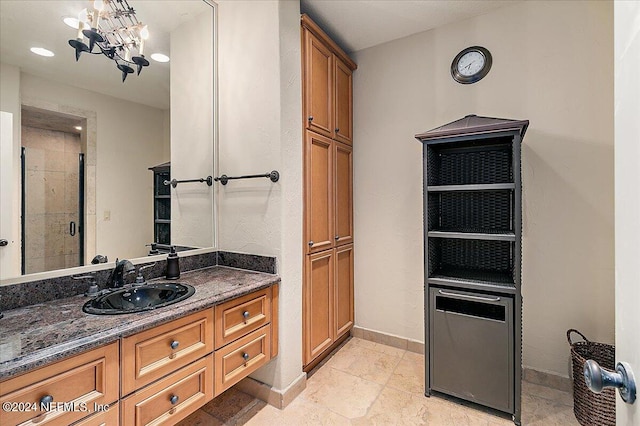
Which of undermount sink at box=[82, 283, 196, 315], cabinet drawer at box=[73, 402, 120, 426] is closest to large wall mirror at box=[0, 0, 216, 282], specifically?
undermount sink at box=[82, 283, 196, 315]

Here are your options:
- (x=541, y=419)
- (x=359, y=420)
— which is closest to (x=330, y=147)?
(x=359, y=420)

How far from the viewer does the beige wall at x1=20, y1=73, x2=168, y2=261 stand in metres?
1.64

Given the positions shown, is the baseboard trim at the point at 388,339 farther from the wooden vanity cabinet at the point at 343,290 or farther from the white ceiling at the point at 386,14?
the white ceiling at the point at 386,14

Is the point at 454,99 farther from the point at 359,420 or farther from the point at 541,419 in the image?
the point at 359,420

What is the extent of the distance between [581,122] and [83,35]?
10.0 feet

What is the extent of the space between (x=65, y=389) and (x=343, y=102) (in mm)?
2543

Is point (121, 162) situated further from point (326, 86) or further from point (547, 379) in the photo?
point (547, 379)

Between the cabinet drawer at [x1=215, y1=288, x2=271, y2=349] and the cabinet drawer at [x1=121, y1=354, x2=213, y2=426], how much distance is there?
5.1 inches

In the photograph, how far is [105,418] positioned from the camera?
108 centimetres

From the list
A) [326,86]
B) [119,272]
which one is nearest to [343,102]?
[326,86]

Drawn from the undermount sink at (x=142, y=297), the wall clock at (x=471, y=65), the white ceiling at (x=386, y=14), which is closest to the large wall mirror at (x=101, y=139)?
the undermount sink at (x=142, y=297)

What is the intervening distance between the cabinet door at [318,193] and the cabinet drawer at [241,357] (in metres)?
0.69

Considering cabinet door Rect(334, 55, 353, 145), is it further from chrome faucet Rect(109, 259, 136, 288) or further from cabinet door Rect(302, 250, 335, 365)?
chrome faucet Rect(109, 259, 136, 288)

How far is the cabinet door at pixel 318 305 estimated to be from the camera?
7.16 ft
